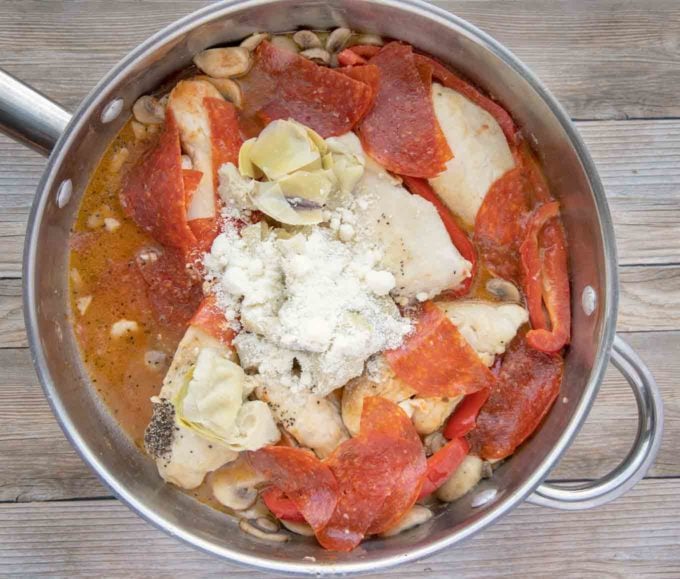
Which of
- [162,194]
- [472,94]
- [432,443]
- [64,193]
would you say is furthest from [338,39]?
[432,443]

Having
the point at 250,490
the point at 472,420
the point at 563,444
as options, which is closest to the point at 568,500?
the point at 563,444

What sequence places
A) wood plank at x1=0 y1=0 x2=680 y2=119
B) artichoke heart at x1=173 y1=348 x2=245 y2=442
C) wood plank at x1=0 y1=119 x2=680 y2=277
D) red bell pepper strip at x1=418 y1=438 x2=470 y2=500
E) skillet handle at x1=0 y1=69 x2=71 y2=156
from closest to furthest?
skillet handle at x1=0 y1=69 x2=71 y2=156 < artichoke heart at x1=173 y1=348 x2=245 y2=442 < red bell pepper strip at x1=418 y1=438 x2=470 y2=500 < wood plank at x1=0 y1=0 x2=680 y2=119 < wood plank at x1=0 y1=119 x2=680 y2=277

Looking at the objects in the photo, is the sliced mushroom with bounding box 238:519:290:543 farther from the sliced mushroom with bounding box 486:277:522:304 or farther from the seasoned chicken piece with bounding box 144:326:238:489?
the sliced mushroom with bounding box 486:277:522:304

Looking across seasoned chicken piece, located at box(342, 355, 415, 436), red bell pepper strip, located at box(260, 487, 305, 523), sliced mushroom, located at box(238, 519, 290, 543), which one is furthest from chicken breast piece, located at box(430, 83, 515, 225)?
sliced mushroom, located at box(238, 519, 290, 543)

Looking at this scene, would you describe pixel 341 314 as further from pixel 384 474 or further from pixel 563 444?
pixel 563 444

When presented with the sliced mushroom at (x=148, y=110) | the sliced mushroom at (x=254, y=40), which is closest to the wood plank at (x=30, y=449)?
the sliced mushroom at (x=148, y=110)

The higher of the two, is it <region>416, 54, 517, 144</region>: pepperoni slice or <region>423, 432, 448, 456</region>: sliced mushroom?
<region>416, 54, 517, 144</region>: pepperoni slice

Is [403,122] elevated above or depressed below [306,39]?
below

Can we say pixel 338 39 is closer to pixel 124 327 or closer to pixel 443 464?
pixel 124 327
